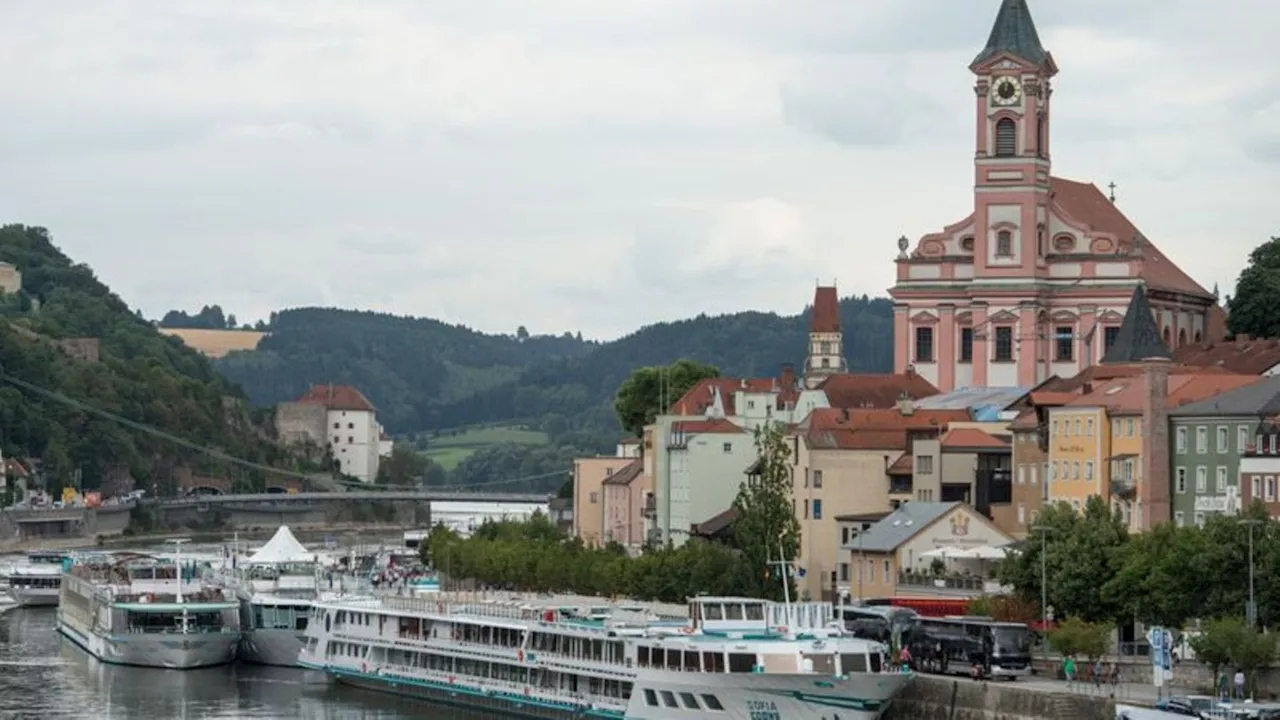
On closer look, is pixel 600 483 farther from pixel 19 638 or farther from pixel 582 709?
pixel 582 709

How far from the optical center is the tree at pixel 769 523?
332 feet

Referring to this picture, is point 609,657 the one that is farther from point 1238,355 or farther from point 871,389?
point 871,389

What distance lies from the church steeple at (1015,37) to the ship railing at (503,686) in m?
58.3

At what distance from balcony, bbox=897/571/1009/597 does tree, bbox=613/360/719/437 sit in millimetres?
61330

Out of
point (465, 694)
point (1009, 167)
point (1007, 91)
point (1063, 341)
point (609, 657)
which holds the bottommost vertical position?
point (465, 694)

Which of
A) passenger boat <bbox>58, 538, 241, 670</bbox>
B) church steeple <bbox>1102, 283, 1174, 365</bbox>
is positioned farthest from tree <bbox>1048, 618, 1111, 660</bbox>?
church steeple <bbox>1102, 283, 1174, 365</bbox>

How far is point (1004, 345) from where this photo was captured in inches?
5571

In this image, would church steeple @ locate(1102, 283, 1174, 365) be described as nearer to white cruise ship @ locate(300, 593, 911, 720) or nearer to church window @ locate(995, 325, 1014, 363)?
church window @ locate(995, 325, 1014, 363)

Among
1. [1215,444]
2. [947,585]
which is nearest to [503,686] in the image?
[947,585]

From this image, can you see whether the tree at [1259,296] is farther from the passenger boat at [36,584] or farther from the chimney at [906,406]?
the passenger boat at [36,584]

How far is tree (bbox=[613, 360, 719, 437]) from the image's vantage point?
162m

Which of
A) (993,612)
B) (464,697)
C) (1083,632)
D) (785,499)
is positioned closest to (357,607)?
(464,697)

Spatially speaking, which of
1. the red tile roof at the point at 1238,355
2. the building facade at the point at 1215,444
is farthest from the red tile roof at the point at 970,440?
the building facade at the point at 1215,444

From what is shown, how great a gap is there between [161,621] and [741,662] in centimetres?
3669
